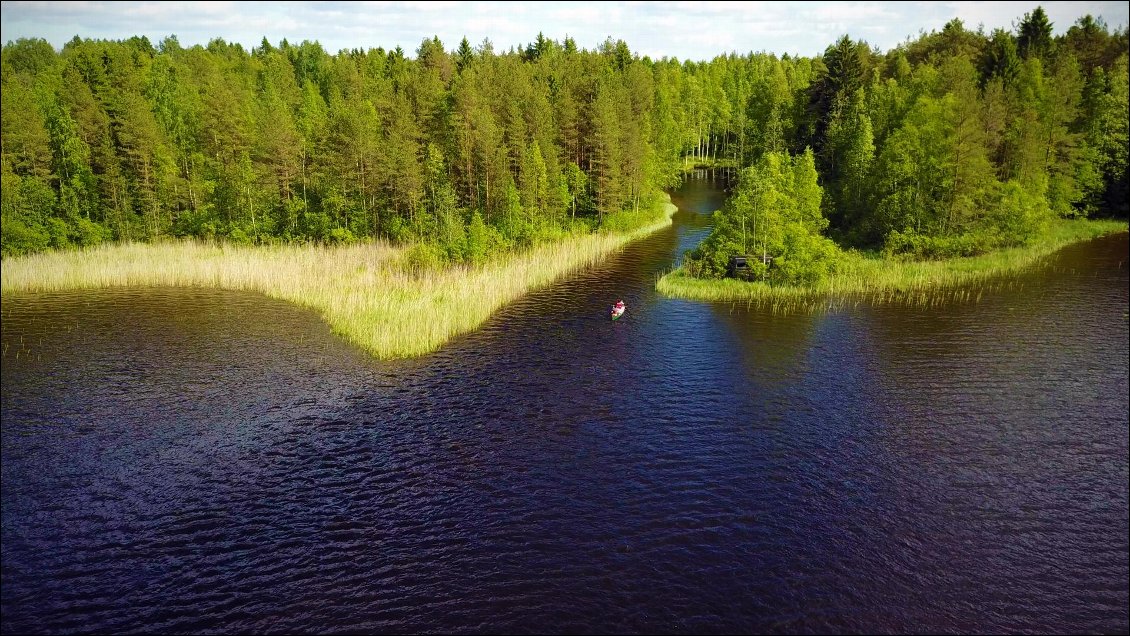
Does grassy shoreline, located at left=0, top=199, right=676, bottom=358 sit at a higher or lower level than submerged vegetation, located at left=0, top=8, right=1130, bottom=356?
lower

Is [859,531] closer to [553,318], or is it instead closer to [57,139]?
[553,318]

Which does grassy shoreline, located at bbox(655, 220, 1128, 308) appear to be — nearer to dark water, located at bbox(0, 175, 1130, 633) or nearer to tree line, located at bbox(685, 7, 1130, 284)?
tree line, located at bbox(685, 7, 1130, 284)

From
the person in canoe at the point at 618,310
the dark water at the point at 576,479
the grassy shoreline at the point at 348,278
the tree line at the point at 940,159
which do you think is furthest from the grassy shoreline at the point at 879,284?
the grassy shoreline at the point at 348,278

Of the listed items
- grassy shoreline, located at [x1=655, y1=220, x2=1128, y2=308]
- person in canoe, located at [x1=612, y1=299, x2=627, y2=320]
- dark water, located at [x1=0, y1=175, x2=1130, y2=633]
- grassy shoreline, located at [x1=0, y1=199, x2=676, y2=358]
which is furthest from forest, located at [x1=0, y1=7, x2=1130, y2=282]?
dark water, located at [x1=0, y1=175, x2=1130, y2=633]

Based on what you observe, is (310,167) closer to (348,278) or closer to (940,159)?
(348,278)

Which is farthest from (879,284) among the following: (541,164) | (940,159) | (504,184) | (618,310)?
(504,184)
